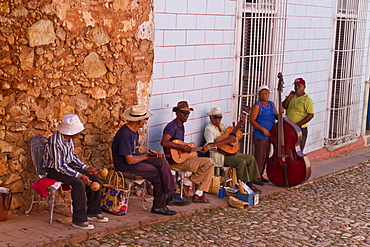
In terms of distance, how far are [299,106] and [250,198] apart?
8.43 feet

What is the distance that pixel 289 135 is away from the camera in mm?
9438

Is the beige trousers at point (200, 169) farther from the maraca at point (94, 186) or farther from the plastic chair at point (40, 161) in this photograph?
the plastic chair at point (40, 161)

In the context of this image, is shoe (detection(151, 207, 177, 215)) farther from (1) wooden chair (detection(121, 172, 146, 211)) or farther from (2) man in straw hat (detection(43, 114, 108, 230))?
(2) man in straw hat (detection(43, 114, 108, 230))

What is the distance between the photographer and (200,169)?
844 cm

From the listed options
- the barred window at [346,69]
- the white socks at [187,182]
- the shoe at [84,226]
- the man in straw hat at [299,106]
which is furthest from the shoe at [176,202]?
the barred window at [346,69]

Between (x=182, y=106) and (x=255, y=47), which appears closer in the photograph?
(x=182, y=106)

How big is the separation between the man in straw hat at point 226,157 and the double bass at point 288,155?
0.49 metres

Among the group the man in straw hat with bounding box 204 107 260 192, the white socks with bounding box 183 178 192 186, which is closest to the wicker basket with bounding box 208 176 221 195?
the man in straw hat with bounding box 204 107 260 192

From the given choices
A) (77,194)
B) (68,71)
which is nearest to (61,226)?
(77,194)

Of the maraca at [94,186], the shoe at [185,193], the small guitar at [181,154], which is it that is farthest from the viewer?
the shoe at [185,193]

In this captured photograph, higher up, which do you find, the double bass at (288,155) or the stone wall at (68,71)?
the stone wall at (68,71)

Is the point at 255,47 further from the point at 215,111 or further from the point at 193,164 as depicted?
the point at 193,164

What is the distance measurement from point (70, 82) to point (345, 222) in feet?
12.6

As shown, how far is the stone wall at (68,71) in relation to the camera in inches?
269
